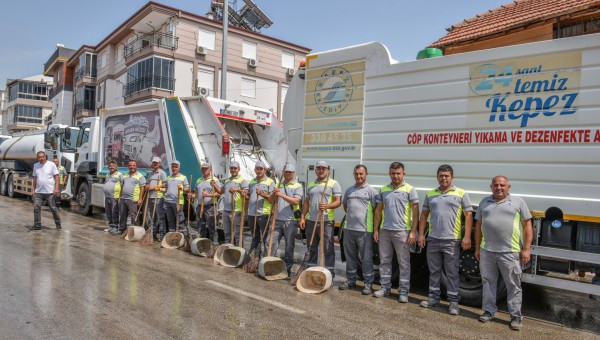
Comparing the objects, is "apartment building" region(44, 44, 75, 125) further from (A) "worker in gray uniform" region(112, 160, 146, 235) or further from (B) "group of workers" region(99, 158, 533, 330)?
(B) "group of workers" region(99, 158, 533, 330)

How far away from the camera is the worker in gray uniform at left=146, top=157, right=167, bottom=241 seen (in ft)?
30.2

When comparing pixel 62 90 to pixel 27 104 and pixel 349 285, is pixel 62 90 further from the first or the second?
pixel 349 285

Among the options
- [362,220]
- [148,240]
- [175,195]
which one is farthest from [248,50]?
[362,220]

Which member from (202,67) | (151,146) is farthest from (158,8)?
(151,146)

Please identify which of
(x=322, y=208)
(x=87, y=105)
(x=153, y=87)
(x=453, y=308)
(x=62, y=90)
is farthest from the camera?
(x=62, y=90)

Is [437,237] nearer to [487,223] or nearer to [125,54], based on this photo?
[487,223]

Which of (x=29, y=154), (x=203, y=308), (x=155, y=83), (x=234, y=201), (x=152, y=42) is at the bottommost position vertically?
(x=203, y=308)

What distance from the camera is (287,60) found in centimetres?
3331

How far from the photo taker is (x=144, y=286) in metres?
5.77

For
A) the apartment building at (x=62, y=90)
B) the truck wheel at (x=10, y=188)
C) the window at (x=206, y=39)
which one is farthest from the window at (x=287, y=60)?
the apartment building at (x=62, y=90)

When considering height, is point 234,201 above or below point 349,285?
above

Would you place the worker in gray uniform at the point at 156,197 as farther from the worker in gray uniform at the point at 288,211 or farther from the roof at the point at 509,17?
the roof at the point at 509,17

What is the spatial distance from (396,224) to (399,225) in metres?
0.04

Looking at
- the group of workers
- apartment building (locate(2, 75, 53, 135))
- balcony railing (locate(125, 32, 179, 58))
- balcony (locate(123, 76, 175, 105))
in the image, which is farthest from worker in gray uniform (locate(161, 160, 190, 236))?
apartment building (locate(2, 75, 53, 135))
